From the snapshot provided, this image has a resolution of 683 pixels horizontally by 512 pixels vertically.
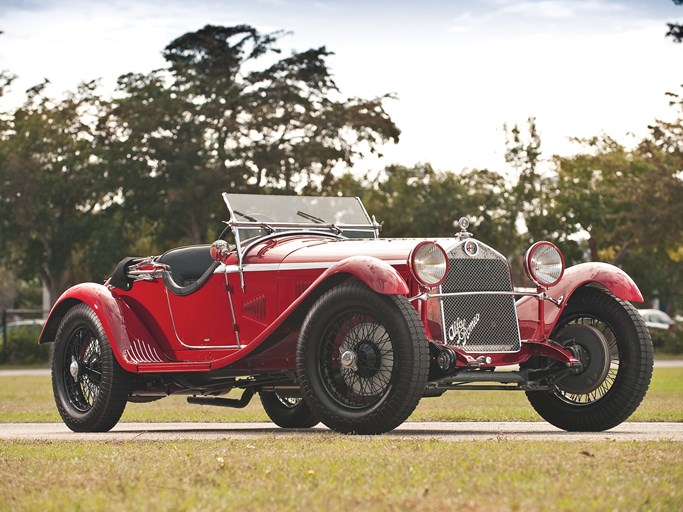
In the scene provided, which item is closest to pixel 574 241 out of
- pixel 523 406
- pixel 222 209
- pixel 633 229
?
pixel 633 229

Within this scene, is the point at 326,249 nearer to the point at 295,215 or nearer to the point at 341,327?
the point at 341,327

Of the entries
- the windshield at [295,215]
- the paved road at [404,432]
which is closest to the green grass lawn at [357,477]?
the paved road at [404,432]

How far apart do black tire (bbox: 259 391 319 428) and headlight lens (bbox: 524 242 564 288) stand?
2.49 m

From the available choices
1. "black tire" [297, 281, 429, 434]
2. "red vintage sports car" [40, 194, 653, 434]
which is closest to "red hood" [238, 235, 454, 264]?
"red vintage sports car" [40, 194, 653, 434]

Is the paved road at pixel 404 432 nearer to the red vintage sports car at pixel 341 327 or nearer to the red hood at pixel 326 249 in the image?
the red vintage sports car at pixel 341 327

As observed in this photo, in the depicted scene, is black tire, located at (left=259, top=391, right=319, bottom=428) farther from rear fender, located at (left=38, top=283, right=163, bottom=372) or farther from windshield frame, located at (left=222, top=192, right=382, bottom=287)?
windshield frame, located at (left=222, top=192, right=382, bottom=287)

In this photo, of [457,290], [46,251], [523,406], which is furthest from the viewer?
[46,251]

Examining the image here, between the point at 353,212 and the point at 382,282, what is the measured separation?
3000 mm

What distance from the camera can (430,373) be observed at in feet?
31.5

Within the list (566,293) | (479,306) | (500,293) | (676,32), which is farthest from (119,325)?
(676,32)

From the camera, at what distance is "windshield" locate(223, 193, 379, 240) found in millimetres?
11312

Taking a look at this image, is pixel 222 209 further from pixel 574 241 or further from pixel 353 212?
pixel 353 212

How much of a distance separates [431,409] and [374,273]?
6.01 meters

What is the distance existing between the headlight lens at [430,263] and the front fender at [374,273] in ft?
0.53
